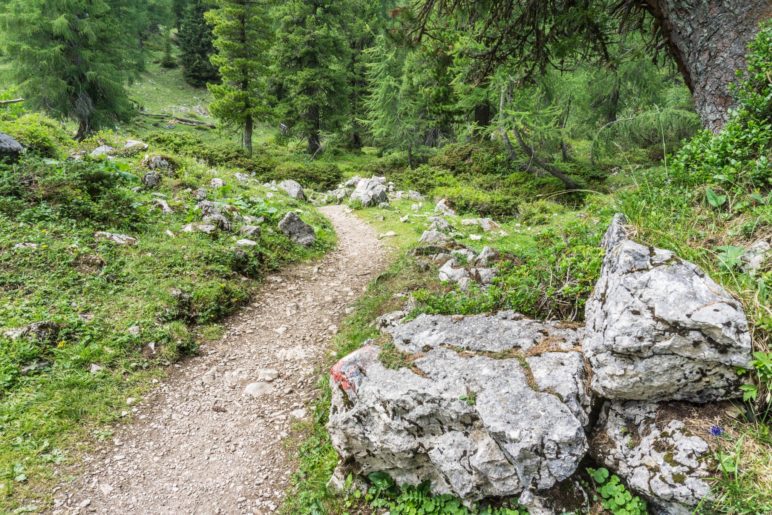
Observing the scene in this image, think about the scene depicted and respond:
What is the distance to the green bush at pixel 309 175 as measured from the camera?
1761 centimetres

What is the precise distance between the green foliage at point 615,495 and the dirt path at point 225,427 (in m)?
2.85

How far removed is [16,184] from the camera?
25.3 feet

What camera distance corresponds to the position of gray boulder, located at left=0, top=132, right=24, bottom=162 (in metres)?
8.43

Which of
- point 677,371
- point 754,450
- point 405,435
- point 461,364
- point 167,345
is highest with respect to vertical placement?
point 677,371

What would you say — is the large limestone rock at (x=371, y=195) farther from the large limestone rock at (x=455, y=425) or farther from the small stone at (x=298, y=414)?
the large limestone rock at (x=455, y=425)

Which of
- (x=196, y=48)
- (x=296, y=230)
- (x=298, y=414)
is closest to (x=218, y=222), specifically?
(x=296, y=230)

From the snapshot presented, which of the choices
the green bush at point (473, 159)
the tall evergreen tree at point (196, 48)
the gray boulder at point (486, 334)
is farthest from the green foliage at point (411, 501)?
the tall evergreen tree at point (196, 48)

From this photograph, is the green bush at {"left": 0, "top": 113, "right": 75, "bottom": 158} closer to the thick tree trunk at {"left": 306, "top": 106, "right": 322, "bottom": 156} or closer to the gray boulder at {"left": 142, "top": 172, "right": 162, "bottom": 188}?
the gray boulder at {"left": 142, "top": 172, "right": 162, "bottom": 188}

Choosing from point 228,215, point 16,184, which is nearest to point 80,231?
point 16,184

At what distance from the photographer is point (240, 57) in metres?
20.3

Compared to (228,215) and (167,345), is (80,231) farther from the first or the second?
(167,345)

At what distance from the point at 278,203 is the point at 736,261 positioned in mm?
10762

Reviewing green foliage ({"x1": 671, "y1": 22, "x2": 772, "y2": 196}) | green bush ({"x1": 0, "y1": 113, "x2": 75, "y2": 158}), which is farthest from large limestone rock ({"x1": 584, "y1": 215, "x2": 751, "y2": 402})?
green bush ({"x1": 0, "y1": 113, "x2": 75, "y2": 158})

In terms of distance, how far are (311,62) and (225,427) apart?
78.3 ft
